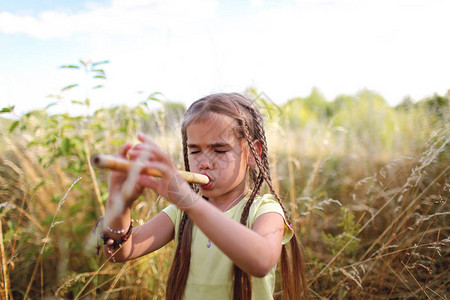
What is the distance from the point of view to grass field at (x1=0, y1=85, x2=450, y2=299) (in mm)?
2248

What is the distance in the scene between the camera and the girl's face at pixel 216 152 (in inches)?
54.8

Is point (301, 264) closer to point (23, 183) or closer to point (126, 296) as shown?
point (126, 296)

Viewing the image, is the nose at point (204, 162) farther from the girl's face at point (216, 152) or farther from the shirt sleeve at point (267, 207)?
the shirt sleeve at point (267, 207)

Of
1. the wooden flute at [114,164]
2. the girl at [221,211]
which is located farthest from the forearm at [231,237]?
the wooden flute at [114,164]

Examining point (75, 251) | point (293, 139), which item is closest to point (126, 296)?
point (75, 251)

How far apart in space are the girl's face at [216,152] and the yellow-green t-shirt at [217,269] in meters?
0.14

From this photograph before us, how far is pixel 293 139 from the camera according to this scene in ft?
20.0

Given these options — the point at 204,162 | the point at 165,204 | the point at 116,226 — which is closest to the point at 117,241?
the point at 116,226

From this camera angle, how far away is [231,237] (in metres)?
1.00

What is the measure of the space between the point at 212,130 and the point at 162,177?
0.51 m

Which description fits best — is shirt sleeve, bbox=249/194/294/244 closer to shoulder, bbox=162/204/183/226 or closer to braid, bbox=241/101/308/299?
braid, bbox=241/101/308/299

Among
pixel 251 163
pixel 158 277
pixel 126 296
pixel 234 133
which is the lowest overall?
pixel 126 296

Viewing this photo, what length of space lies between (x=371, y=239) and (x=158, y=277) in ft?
5.41

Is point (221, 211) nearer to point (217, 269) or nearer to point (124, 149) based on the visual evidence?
point (217, 269)
